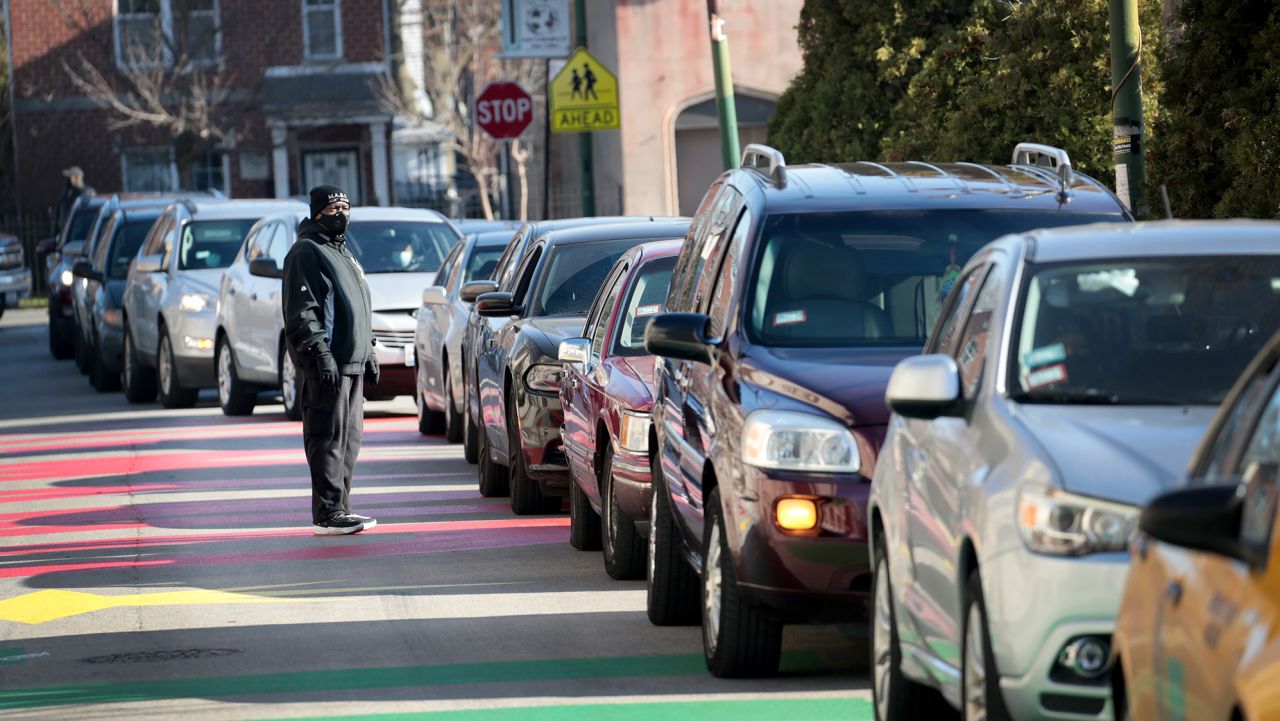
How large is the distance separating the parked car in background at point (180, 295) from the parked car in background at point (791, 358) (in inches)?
541

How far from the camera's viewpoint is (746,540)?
8156 mm

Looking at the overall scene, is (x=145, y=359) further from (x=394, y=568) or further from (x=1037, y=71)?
(x=394, y=568)

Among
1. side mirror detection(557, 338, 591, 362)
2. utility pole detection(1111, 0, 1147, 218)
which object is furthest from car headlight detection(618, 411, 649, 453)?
utility pole detection(1111, 0, 1147, 218)

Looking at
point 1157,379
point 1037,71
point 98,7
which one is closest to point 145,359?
point 1037,71

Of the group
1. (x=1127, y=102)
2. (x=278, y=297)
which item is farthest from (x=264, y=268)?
(x=1127, y=102)

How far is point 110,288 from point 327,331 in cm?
1498

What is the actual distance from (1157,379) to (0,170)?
174 feet

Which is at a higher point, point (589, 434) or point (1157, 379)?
point (1157, 379)

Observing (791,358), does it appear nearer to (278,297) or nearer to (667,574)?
(667,574)

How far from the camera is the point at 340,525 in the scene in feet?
44.7

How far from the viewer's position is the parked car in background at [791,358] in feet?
26.6

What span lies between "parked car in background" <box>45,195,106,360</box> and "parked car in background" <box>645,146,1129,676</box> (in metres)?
22.9

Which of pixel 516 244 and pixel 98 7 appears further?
pixel 98 7

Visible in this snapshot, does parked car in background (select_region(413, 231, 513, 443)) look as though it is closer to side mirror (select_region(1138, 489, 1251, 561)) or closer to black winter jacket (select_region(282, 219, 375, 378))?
black winter jacket (select_region(282, 219, 375, 378))
